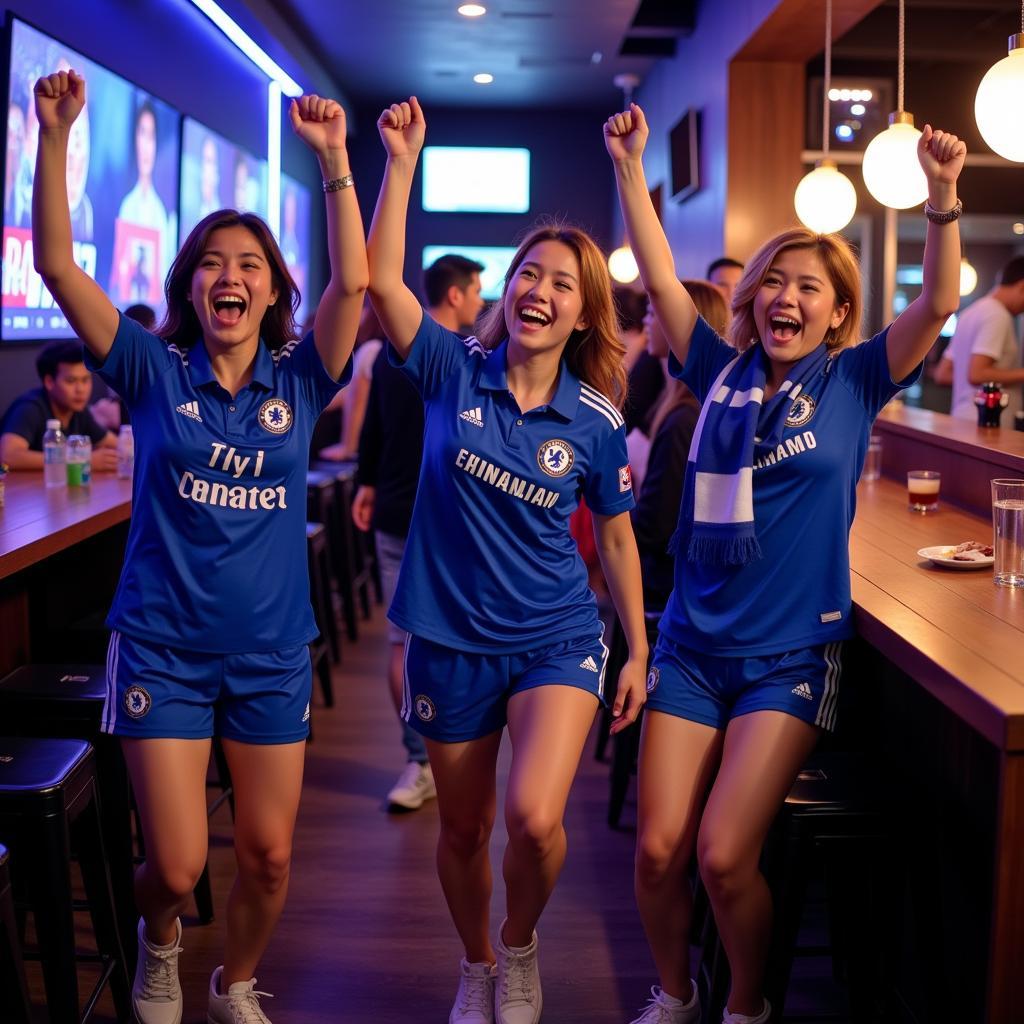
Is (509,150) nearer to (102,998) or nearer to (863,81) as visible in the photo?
(863,81)

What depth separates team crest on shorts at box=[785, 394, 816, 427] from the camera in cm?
238

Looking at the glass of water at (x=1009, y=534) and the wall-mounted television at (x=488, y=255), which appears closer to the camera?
the glass of water at (x=1009, y=534)

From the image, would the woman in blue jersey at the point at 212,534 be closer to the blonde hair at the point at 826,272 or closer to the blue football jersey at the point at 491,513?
the blue football jersey at the point at 491,513

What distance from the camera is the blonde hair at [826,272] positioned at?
2.50 m

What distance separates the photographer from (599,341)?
2.58 m

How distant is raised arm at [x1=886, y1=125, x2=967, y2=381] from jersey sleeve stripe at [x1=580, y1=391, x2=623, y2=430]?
58 cm

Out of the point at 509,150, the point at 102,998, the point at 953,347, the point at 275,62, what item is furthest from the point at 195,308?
the point at 509,150

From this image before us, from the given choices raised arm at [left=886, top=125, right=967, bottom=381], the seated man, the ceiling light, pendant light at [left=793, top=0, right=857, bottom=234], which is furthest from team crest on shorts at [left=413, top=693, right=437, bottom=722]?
the ceiling light

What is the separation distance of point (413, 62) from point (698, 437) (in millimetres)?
8477

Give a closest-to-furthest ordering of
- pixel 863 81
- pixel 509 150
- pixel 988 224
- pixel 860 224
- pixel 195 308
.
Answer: pixel 195 308, pixel 863 81, pixel 860 224, pixel 988 224, pixel 509 150

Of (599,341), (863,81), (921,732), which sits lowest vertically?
(921,732)

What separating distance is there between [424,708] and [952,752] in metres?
1.06

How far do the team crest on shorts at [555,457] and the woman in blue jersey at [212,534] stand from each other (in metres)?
0.44

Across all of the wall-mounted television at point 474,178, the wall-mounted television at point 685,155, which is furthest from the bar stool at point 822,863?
the wall-mounted television at point 474,178
